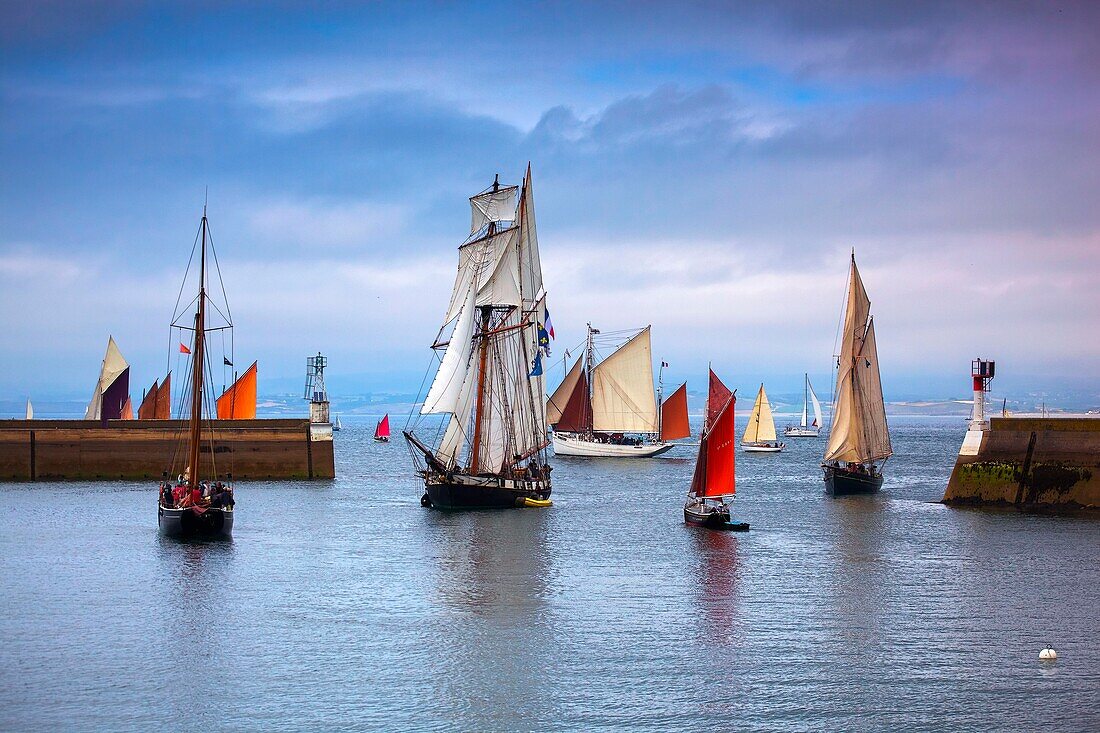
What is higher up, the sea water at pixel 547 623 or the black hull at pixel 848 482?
the black hull at pixel 848 482

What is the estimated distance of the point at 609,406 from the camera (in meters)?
130

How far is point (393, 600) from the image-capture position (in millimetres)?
41875

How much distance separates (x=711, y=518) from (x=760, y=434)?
348ft

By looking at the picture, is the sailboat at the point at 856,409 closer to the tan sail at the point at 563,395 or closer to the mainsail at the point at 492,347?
the mainsail at the point at 492,347

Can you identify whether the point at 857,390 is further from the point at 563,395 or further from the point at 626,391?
the point at 563,395

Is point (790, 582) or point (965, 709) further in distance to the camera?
point (790, 582)

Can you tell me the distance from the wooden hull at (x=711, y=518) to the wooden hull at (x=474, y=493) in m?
11.6

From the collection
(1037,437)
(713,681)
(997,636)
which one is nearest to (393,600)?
(713,681)

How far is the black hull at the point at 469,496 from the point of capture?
7006 centimetres

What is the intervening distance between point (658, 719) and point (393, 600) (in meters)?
16.2

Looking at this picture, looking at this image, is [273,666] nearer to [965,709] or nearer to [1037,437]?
[965,709]

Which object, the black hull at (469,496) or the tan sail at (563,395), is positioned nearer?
the black hull at (469,496)

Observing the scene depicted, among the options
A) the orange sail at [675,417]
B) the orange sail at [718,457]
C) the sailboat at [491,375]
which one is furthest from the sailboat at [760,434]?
the orange sail at [718,457]

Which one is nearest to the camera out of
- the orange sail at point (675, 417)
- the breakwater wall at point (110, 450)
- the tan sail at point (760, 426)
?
the breakwater wall at point (110, 450)
